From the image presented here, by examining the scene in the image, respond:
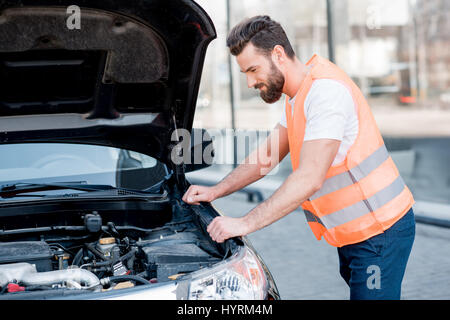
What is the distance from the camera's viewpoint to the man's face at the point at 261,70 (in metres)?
2.54

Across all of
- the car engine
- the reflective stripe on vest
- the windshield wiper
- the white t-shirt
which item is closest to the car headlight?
the car engine

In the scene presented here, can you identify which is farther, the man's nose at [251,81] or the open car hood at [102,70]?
the open car hood at [102,70]

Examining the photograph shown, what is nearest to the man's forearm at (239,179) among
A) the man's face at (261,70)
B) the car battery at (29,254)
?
the man's face at (261,70)

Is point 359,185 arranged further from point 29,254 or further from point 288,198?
point 29,254

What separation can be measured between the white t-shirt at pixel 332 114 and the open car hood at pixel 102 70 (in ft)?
2.51

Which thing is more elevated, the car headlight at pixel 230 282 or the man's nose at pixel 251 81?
the man's nose at pixel 251 81

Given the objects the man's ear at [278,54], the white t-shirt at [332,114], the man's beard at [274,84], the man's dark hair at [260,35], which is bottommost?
the white t-shirt at [332,114]

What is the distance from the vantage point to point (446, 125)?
9.49 m

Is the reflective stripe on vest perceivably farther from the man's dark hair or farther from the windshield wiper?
the windshield wiper

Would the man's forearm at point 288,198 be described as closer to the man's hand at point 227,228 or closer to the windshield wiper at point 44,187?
the man's hand at point 227,228

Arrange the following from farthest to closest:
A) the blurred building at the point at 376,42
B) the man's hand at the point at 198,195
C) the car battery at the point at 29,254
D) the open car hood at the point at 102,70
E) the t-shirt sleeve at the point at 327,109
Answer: the blurred building at the point at 376,42 → the man's hand at the point at 198,195 → the open car hood at the point at 102,70 → the car battery at the point at 29,254 → the t-shirt sleeve at the point at 327,109

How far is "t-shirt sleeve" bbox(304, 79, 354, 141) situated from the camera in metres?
2.36

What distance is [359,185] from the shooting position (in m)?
2.49

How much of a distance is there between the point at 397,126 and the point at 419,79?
88cm
